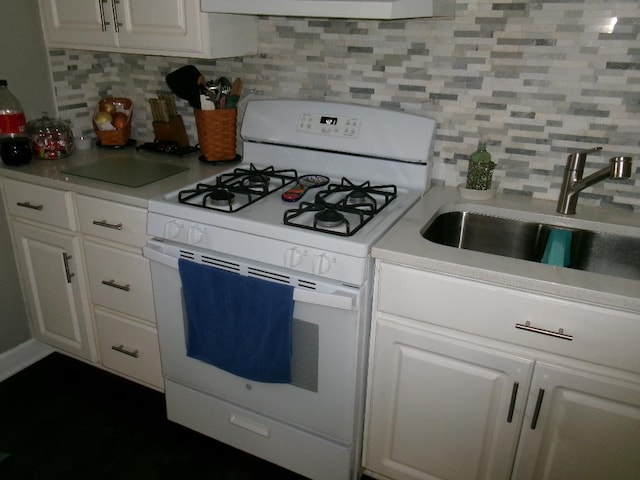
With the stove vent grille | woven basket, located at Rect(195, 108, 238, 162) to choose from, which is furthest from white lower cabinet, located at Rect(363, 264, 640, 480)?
woven basket, located at Rect(195, 108, 238, 162)

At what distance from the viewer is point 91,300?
6.74 feet

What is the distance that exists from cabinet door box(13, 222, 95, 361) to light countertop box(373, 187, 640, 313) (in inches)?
50.9

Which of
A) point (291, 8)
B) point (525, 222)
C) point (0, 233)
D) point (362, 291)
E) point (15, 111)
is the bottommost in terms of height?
point (0, 233)

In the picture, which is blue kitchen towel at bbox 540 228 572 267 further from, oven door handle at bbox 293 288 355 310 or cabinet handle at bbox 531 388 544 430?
oven door handle at bbox 293 288 355 310

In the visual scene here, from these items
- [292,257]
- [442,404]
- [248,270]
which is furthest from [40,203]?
[442,404]

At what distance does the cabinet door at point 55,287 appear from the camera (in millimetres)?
2027

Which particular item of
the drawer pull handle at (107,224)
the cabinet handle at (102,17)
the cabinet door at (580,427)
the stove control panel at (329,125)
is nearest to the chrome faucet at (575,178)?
the cabinet door at (580,427)

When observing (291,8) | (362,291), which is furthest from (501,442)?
(291,8)

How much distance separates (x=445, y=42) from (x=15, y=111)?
1676mm

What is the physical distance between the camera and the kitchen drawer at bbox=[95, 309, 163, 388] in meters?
1.97

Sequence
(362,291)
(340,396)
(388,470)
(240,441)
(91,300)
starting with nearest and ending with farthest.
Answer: (362,291), (340,396), (388,470), (240,441), (91,300)

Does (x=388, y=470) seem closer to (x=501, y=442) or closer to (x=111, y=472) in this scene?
(x=501, y=442)

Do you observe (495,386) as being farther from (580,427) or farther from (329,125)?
(329,125)

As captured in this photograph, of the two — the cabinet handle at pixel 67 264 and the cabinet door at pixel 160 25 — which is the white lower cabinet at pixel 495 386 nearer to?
the cabinet door at pixel 160 25
